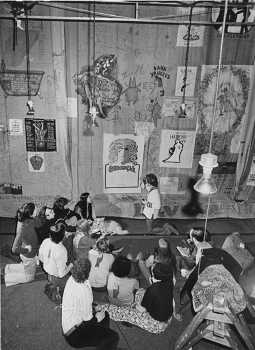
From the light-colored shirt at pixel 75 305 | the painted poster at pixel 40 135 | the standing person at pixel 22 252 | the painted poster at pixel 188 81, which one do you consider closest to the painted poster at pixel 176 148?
the painted poster at pixel 188 81

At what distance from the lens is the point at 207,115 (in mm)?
6473

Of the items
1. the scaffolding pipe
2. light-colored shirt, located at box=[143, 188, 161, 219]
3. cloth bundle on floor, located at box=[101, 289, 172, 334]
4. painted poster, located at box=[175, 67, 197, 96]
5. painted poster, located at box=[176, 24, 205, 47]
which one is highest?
the scaffolding pipe

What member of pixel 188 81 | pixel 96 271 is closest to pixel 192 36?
pixel 188 81

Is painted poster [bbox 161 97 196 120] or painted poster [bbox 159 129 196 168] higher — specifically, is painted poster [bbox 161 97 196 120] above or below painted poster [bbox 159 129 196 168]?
above

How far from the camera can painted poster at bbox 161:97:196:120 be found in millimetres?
6316

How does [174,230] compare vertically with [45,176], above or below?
below

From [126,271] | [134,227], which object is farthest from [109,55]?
[126,271]

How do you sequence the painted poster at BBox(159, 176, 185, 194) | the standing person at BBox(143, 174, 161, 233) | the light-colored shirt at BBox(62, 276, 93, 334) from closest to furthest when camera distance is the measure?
the light-colored shirt at BBox(62, 276, 93, 334)
the standing person at BBox(143, 174, 161, 233)
the painted poster at BBox(159, 176, 185, 194)

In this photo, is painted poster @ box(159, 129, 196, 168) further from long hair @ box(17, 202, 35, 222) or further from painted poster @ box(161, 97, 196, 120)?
long hair @ box(17, 202, 35, 222)

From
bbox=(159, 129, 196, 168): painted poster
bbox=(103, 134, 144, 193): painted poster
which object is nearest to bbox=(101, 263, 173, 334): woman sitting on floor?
bbox=(103, 134, 144, 193): painted poster

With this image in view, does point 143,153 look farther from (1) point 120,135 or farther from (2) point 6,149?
(2) point 6,149

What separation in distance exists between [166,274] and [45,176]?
10.6 feet

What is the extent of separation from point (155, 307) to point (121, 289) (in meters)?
0.44

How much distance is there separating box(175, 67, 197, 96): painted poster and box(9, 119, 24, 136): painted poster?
99.1 inches
